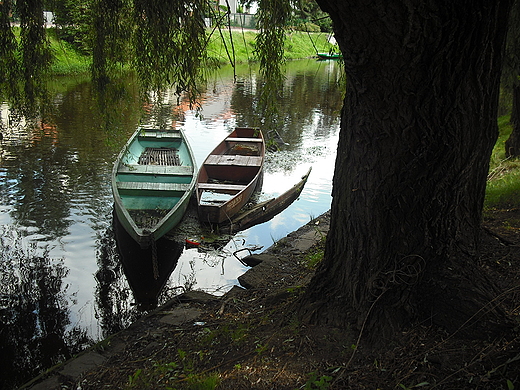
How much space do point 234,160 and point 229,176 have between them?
1.44ft

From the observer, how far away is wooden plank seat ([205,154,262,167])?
10648mm

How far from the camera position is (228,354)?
3355mm

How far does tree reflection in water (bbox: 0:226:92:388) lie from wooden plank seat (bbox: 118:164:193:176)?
2.46 metres

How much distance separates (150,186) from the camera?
905 centimetres

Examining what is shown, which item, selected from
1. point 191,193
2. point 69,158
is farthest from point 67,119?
point 191,193

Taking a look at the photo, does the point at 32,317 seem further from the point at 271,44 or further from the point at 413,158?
the point at 413,158

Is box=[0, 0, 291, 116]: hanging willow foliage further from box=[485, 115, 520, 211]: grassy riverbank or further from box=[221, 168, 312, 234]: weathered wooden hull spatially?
box=[221, 168, 312, 234]: weathered wooden hull

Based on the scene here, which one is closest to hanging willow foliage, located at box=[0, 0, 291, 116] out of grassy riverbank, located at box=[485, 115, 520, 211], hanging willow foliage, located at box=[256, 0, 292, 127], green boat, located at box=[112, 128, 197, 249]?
hanging willow foliage, located at box=[256, 0, 292, 127]

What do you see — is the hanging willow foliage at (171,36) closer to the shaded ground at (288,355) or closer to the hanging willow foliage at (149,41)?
the hanging willow foliage at (149,41)

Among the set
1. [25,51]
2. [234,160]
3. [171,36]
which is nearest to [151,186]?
[234,160]

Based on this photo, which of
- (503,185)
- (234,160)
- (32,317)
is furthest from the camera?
(234,160)

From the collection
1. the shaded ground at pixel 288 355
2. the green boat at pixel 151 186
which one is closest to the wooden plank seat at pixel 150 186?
the green boat at pixel 151 186

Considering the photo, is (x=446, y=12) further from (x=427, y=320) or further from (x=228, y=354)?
(x=228, y=354)

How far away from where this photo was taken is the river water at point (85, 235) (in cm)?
571
